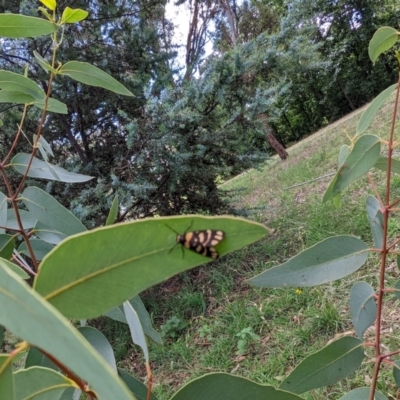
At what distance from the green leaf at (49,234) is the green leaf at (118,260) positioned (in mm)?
609

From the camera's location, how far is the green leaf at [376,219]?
780 millimetres

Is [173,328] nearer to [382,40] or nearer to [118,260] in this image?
[382,40]

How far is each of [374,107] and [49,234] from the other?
2.61 feet

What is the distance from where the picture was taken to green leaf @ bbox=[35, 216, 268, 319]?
31 cm

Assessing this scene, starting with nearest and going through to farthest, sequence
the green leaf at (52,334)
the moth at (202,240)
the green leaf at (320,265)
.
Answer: the green leaf at (52,334) → the moth at (202,240) → the green leaf at (320,265)

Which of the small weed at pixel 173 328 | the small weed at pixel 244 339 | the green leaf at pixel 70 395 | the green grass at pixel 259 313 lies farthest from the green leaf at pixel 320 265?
the small weed at pixel 173 328

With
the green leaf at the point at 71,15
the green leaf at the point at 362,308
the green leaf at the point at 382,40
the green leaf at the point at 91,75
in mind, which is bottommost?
the green leaf at the point at 362,308

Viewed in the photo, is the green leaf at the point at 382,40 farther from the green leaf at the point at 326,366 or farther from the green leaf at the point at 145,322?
the green leaf at the point at 145,322

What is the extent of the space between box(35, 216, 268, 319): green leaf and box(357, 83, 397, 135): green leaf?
59cm

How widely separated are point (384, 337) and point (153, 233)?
1.99m

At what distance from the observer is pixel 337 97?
1805 centimetres

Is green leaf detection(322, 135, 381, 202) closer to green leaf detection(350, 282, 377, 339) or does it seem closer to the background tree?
green leaf detection(350, 282, 377, 339)

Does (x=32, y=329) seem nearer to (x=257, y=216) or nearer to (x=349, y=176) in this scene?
(x=349, y=176)

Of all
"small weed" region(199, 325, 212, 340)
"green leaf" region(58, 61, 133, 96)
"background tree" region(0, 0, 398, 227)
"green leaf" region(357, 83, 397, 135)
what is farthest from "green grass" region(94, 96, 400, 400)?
"green leaf" region(58, 61, 133, 96)
